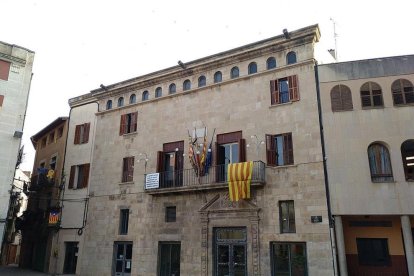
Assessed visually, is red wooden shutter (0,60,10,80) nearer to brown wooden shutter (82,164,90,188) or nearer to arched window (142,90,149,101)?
brown wooden shutter (82,164,90,188)

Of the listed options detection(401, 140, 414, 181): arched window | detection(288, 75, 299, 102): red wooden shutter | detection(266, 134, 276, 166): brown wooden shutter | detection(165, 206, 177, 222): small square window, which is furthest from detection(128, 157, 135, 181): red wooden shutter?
detection(401, 140, 414, 181): arched window

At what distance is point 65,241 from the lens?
26344 mm

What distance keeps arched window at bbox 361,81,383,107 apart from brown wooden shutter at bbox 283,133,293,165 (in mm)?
3947

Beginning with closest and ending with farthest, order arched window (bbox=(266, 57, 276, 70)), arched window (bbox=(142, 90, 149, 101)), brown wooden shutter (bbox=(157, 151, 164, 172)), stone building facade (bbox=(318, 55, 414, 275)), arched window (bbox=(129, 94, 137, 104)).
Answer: stone building facade (bbox=(318, 55, 414, 275)), arched window (bbox=(266, 57, 276, 70)), brown wooden shutter (bbox=(157, 151, 164, 172)), arched window (bbox=(142, 90, 149, 101)), arched window (bbox=(129, 94, 137, 104))

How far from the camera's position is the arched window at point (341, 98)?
18453 mm

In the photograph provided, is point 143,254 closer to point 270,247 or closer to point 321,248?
point 270,247

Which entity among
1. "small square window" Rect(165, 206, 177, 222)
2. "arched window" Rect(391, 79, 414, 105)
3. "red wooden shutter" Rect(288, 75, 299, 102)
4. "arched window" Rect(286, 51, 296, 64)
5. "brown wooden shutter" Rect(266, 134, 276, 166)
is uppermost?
"arched window" Rect(286, 51, 296, 64)

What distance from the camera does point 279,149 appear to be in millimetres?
19844

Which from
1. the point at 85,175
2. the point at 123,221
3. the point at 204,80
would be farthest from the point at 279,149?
the point at 85,175

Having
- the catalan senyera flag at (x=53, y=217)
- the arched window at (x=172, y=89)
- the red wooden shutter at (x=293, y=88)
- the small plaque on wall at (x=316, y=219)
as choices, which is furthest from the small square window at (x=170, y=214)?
the red wooden shutter at (x=293, y=88)

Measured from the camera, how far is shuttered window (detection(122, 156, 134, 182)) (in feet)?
81.4

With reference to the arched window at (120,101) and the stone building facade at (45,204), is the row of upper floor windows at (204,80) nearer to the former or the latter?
the arched window at (120,101)

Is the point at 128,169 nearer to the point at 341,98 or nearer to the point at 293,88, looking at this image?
the point at 293,88

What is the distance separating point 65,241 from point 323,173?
725 inches
